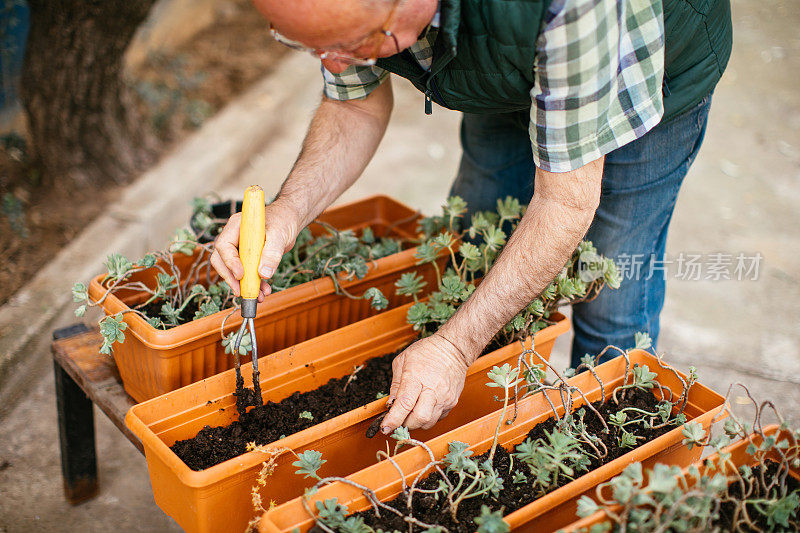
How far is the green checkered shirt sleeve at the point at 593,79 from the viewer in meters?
1.23

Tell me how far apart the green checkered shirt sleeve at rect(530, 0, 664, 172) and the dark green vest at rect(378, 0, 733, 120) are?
0.05 m

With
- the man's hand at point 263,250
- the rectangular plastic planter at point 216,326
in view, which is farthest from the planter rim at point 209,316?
the man's hand at point 263,250

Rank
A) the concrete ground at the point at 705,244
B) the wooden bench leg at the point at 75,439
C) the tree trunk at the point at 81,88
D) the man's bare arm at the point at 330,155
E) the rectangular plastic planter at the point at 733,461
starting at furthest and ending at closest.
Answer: the tree trunk at the point at 81,88 < the concrete ground at the point at 705,244 < the wooden bench leg at the point at 75,439 < the man's bare arm at the point at 330,155 < the rectangular plastic planter at the point at 733,461

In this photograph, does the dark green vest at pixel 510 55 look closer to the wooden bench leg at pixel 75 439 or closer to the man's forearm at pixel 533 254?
the man's forearm at pixel 533 254

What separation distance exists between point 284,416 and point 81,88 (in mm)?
2364

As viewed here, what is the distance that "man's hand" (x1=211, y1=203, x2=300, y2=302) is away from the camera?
147 cm

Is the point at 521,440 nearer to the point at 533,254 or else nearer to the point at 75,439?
the point at 533,254

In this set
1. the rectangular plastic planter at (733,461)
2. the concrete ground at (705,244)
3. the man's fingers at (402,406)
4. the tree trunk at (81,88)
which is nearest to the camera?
the rectangular plastic planter at (733,461)

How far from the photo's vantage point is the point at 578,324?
6.76ft

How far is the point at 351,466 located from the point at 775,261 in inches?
107

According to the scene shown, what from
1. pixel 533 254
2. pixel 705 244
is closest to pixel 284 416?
pixel 533 254

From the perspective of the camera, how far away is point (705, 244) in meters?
3.53

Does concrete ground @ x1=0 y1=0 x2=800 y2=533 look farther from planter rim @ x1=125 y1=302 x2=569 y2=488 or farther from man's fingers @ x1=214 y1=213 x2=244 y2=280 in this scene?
man's fingers @ x1=214 y1=213 x2=244 y2=280

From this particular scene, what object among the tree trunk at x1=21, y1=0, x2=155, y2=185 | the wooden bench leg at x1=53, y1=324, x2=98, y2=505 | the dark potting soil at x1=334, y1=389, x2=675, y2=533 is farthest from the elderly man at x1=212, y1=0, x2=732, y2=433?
the tree trunk at x1=21, y1=0, x2=155, y2=185
